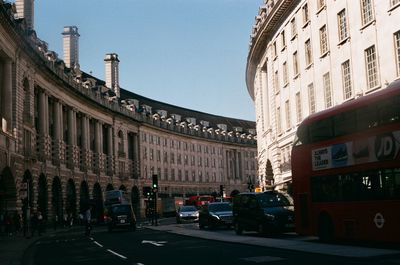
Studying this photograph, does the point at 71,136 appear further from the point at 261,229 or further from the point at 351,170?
the point at 351,170

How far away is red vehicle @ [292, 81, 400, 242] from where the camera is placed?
16.7 metres

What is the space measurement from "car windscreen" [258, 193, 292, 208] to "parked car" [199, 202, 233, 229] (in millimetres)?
8028

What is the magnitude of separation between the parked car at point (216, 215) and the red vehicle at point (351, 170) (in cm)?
1179

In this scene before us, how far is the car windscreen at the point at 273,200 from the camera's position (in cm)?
2541

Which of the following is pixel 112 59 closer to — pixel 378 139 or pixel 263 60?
pixel 263 60

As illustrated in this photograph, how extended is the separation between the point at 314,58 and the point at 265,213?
48.8 feet

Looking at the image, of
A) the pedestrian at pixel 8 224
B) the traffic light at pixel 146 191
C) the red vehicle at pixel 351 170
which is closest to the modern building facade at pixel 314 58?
the red vehicle at pixel 351 170

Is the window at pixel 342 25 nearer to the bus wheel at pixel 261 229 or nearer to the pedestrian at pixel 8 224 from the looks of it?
the bus wheel at pixel 261 229

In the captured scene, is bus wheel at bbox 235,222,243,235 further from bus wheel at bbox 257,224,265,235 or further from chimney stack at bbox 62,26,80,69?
chimney stack at bbox 62,26,80,69

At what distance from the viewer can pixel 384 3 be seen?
90.6 feet

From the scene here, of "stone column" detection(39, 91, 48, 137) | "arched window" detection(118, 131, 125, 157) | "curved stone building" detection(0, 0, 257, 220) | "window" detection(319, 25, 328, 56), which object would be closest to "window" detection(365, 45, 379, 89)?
"window" detection(319, 25, 328, 56)

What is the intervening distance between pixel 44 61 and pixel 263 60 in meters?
21.6

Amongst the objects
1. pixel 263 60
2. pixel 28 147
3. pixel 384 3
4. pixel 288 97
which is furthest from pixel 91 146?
pixel 384 3

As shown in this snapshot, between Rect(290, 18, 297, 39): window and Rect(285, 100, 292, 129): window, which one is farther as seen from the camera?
Rect(285, 100, 292, 129): window
